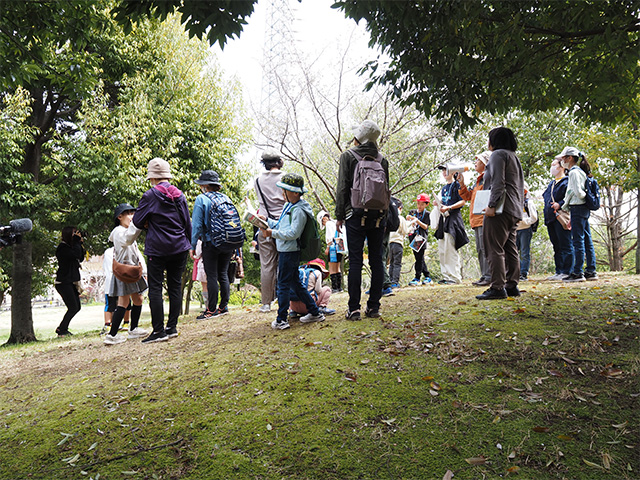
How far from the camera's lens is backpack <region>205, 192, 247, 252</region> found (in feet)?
22.0

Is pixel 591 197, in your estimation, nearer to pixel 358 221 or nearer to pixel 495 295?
pixel 495 295

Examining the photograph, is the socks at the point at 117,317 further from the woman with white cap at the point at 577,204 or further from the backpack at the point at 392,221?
the woman with white cap at the point at 577,204

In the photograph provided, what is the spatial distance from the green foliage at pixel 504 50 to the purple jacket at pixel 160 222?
10.7 feet

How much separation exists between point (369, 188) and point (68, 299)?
8039 mm

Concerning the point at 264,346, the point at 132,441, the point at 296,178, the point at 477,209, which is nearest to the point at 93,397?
the point at 132,441

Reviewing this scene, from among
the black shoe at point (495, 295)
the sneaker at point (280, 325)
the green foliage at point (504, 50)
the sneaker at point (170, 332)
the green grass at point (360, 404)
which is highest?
the green foliage at point (504, 50)

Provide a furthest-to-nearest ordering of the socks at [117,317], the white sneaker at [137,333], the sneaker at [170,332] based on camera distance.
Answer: the white sneaker at [137,333]
the socks at [117,317]
the sneaker at [170,332]

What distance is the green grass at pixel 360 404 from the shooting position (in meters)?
2.58

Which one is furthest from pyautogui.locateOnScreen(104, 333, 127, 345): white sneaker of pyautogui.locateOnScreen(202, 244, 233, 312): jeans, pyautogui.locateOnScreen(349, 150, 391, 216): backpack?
pyautogui.locateOnScreen(349, 150, 391, 216): backpack

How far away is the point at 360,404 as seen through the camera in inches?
126

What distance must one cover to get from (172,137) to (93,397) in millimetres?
10374

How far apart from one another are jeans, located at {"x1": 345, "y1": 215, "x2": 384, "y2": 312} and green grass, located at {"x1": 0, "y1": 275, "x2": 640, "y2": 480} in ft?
1.41

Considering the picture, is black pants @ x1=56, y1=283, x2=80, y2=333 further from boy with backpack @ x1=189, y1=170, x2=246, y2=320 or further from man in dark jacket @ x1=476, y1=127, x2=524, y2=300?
man in dark jacket @ x1=476, y1=127, x2=524, y2=300

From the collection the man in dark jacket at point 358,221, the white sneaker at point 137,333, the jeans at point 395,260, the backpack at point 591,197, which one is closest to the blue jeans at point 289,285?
the man in dark jacket at point 358,221
